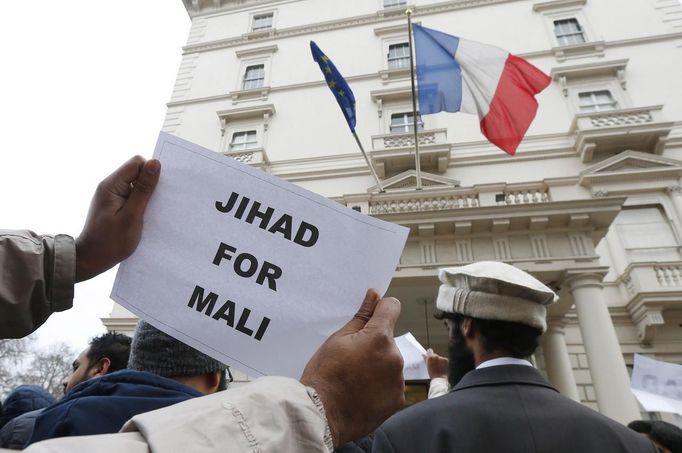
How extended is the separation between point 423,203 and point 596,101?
761 cm

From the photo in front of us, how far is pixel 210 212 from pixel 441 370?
225 cm

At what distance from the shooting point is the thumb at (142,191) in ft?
4.05

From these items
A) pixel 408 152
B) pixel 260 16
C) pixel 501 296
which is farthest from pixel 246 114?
pixel 501 296

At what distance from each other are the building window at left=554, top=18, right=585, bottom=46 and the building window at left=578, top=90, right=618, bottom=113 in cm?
242

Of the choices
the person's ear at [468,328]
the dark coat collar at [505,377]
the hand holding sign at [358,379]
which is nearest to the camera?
the hand holding sign at [358,379]

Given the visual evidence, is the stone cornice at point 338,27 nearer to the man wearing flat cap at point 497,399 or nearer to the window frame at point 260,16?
the window frame at point 260,16

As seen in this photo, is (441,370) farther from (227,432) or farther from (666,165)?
(666,165)

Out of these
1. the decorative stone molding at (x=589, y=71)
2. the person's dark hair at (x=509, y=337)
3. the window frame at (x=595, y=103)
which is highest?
the decorative stone molding at (x=589, y=71)

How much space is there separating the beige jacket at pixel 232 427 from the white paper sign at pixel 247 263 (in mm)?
354

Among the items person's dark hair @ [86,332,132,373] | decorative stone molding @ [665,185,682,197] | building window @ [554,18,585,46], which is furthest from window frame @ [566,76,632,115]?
person's dark hair @ [86,332,132,373]

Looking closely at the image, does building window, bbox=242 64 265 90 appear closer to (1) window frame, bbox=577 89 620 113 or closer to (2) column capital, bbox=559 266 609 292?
(1) window frame, bbox=577 89 620 113

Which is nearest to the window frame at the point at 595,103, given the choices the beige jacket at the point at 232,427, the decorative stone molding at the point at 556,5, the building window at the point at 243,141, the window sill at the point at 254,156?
the decorative stone molding at the point at 556,5

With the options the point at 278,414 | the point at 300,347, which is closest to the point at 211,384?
the point at 300,347

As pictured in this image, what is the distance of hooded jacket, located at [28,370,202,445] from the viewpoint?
3.78 feet
